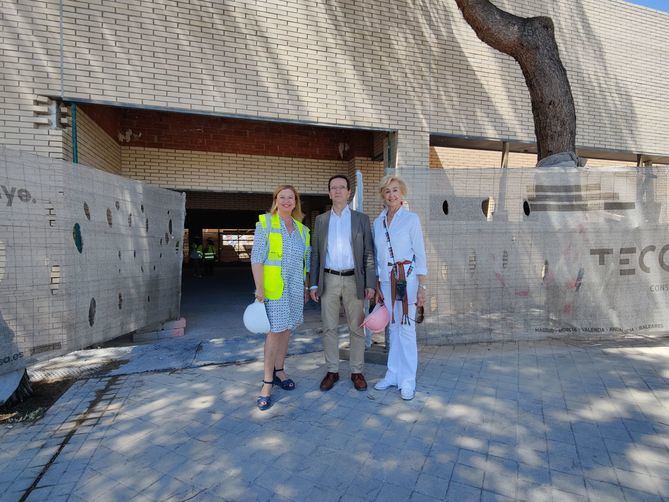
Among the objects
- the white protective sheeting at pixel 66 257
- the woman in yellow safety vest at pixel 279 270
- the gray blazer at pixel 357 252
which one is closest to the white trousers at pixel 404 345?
the gray blazer at pixel 357 252

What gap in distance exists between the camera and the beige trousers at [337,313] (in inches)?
133

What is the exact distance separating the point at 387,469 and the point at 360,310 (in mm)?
1391

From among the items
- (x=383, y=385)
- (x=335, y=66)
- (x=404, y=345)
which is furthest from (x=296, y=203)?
(x=335, y=66)

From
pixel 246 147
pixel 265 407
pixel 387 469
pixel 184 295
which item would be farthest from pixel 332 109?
pixel 184 295

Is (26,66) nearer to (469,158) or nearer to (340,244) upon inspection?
(340,244)

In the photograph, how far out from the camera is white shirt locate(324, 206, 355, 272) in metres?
3.36

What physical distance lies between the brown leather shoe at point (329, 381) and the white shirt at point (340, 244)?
1.00m

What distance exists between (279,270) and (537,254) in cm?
319

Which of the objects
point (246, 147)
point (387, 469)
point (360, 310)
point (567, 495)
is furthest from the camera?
point (246, 147)

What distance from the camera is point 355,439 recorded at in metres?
2.63

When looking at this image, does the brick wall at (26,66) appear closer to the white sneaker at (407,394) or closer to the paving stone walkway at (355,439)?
the paving stone walkway at (355,439)

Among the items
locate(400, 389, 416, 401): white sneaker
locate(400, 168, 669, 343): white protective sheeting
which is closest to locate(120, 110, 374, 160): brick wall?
locate(400, 168, 669, 343): white protective sheeting

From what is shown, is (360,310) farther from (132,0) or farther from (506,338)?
(132,0)

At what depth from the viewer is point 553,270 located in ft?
14.8
